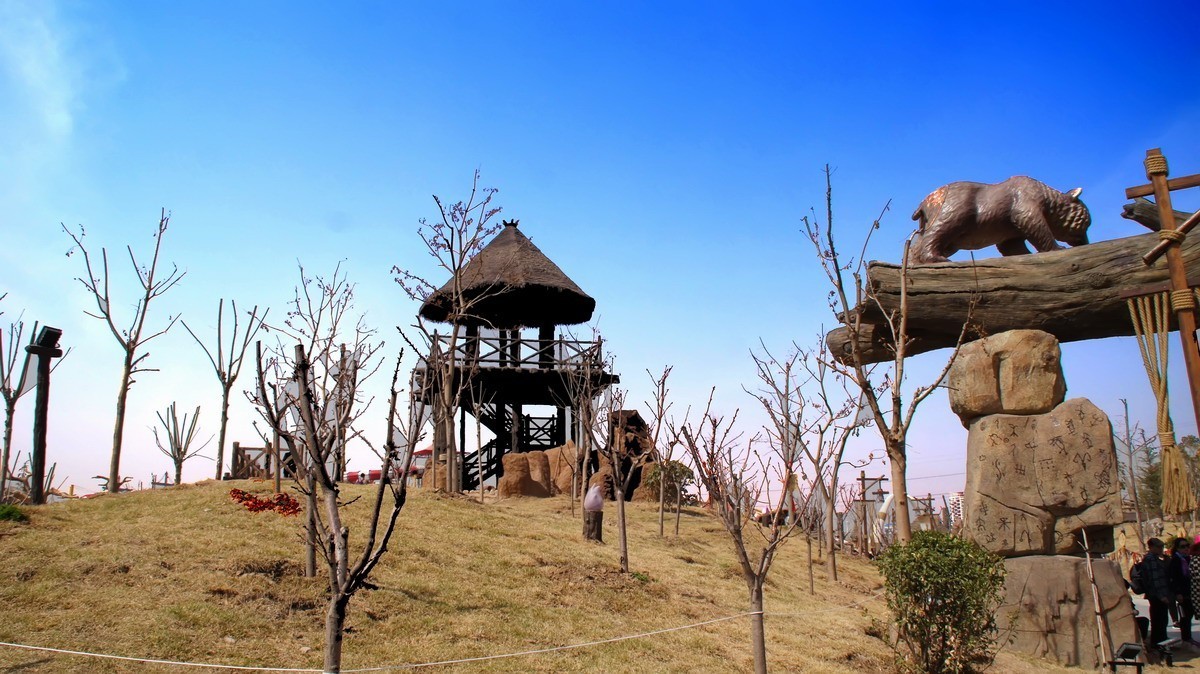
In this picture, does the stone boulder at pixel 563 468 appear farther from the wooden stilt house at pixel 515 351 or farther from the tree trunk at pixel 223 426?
the tree trunk at pixel 223 426

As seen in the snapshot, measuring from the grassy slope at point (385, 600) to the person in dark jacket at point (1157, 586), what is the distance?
84.1 inches

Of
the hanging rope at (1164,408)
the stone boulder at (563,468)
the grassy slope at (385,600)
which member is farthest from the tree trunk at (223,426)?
the hanging rope at (1164,408)

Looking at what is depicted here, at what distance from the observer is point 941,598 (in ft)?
25.9

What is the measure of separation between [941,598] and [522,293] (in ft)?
52.2

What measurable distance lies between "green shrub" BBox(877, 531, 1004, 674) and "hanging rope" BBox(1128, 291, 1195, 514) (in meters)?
2.57

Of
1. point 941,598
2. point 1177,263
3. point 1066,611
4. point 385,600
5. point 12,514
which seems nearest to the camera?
point 1177,263

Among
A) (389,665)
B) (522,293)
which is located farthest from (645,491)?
(389,665)

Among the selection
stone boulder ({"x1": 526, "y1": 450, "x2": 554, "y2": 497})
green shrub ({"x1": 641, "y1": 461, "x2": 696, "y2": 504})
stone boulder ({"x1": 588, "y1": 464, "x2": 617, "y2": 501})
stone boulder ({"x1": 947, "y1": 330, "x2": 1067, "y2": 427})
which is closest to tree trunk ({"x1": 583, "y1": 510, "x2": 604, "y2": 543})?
green shrub ({"x1": 641, "y1": 461, "x2": 696, "y2": 504})

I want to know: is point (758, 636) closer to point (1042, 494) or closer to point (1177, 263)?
point (1177, 263)

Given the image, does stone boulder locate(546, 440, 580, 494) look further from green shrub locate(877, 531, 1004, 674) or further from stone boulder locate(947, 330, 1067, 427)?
green shrub locate(877, 531, 1004, 674)

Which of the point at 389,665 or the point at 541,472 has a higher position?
the point at 541,472

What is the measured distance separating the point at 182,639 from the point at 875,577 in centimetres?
1402

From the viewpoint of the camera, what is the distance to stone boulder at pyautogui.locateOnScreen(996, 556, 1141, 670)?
9.12 m

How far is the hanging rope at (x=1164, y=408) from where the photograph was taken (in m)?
5.36
